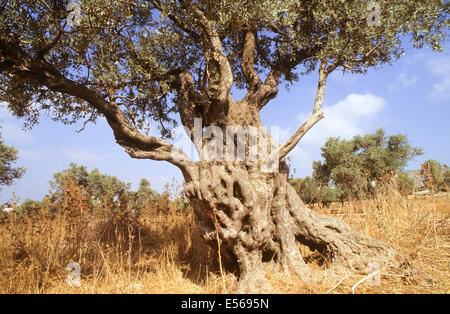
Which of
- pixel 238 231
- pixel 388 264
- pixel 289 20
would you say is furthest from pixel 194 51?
pixel 388 264

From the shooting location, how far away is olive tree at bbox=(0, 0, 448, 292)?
4.01 meters

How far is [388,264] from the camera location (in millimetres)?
4332

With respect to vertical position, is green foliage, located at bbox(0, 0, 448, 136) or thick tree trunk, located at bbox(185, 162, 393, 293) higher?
green foliage, located at bbox(0, 0, 448, 136)

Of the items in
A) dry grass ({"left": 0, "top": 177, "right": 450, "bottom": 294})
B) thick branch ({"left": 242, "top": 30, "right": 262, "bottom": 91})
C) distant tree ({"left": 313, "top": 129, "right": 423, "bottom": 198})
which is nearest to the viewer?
dry grass ({"left": 0, "top": 177, "right": 450, "bottom": 294})

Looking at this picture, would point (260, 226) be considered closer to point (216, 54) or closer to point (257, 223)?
point (257, 223)

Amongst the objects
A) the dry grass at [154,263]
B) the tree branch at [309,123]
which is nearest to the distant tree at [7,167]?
the dry grass at [154,263]

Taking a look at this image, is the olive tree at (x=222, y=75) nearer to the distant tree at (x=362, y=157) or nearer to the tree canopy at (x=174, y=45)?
the tree canopy at (x=174, y=45)

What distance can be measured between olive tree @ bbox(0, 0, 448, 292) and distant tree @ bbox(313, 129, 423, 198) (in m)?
9.38

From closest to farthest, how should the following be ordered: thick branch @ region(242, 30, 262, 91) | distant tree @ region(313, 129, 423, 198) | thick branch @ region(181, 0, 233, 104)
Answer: thick branch @ region(181, 0, 233, 104)
thick branch @ region(242, 30, 262, 91)
distant tree @ region(313, 129, 423, 198)

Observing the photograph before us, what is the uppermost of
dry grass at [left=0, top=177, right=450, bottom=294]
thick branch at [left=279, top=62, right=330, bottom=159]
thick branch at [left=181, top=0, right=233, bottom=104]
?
thick branch at [left=181, top=0, right=233, bottom=104]

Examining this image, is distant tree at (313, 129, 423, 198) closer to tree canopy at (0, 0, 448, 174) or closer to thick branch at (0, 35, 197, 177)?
tree canopy at (0, 0, 448, 174)

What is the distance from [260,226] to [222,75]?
3301 mm

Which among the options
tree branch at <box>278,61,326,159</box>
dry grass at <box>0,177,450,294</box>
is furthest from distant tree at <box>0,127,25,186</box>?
tree branch at <box>278,61,326,159</box>
